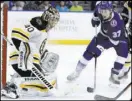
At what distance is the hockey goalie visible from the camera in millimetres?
3281

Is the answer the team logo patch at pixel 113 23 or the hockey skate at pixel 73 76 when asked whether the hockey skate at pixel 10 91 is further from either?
the team logo patch at pixel 113 23

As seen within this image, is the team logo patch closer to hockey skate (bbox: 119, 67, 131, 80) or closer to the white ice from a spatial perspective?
the white ice

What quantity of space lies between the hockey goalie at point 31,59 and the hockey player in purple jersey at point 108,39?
389mm

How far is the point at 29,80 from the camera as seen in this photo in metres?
3.37

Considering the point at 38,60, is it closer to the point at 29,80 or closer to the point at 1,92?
the point at 29,80

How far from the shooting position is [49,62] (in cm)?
339

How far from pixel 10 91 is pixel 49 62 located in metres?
0.40

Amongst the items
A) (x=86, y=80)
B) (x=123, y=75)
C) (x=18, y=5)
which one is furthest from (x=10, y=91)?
(x=18, y=5)

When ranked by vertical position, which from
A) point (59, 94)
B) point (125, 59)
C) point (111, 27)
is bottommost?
point (59, 94)

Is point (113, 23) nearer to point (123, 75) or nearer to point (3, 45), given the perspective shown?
point (123, 75)

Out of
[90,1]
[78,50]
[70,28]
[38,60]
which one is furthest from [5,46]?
[90,1]

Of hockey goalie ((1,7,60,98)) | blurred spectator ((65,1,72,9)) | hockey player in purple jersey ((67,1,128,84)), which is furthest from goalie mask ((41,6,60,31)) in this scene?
blurred spectator ((65,1,72,9))

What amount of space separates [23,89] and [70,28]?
1.97 m

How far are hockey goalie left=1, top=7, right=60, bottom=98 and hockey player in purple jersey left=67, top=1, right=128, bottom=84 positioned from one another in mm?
389
